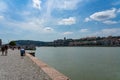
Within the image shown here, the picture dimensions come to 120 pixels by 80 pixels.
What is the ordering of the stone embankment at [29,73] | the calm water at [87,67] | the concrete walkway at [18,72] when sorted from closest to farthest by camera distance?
1. the stone embankment at [29,73]
2. the concrete walkway at [18,72]
3. the calm water at [87,67]

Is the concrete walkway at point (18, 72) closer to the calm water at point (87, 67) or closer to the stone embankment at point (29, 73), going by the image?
the stone embankment at point (29, 73)

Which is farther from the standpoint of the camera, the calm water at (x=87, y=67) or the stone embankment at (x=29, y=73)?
the calm water at (x=87, y=67)

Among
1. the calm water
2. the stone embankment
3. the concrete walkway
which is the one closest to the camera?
the stone embankment

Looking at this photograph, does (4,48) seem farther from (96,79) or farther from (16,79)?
(16,79)

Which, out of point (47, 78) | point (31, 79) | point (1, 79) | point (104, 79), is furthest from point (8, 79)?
point (104, 79)

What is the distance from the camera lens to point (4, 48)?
37531mm

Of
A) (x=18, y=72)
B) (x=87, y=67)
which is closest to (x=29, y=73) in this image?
(x=18, y=72)

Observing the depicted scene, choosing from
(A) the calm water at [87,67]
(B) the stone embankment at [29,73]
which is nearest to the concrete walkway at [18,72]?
(B) the stone embankment at [29,73]

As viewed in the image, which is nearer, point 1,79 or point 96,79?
point 1,79

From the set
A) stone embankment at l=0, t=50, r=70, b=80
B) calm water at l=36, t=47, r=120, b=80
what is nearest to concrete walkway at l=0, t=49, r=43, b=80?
stone embankment at l=0, t=50, r=70, b=80

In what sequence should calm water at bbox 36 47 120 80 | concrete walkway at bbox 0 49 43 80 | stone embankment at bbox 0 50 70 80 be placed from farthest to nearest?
1. calm water at bbox 36 47 120 80
2. concrete walkway at bbox 0 49 43 80
3. stone embankment at bbox 0 50 70 80

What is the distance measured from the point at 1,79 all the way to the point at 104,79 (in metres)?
11.7

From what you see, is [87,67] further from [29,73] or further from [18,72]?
[29,73]

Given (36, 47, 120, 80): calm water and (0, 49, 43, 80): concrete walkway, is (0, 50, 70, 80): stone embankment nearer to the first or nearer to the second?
(0, 49, 43, 80): concrete walkway
